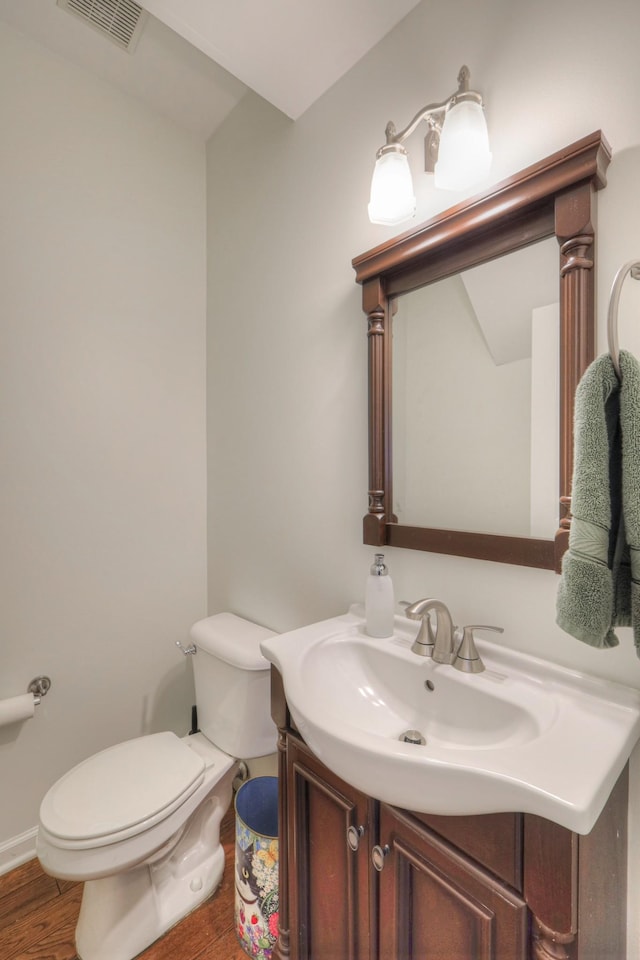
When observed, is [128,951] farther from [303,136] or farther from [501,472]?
[303,136]

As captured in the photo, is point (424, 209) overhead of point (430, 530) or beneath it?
overhead

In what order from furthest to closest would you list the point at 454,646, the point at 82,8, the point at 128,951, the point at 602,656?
the point at 82,8 < the point at 128,951 < the point at 454,646 < the point at 602,656

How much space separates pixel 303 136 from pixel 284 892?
2.11 meters

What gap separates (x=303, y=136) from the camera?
4.70 ft

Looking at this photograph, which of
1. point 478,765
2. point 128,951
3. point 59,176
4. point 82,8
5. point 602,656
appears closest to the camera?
point 478,765

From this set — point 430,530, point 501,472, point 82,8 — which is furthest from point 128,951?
point 82,8

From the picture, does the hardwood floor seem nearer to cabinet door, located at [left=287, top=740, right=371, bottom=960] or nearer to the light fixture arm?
cabinet door, located at [left=287, top=740, right=371, bottom=960]

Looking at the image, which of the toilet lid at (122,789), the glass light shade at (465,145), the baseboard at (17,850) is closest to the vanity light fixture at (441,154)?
the glass light shade at (465,145)

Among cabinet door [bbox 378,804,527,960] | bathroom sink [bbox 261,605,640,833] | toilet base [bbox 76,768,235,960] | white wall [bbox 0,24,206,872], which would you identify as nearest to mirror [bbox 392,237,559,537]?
bathroom sink [bbox 261,605,640,833]

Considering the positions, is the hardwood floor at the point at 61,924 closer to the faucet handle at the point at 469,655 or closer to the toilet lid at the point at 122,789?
the toilet lid at the point at 122,789

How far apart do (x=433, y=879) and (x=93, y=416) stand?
1.59 m

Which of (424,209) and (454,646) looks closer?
(454,646)

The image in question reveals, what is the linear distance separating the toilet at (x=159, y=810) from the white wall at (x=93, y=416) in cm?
33

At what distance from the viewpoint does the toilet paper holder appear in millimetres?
1470
